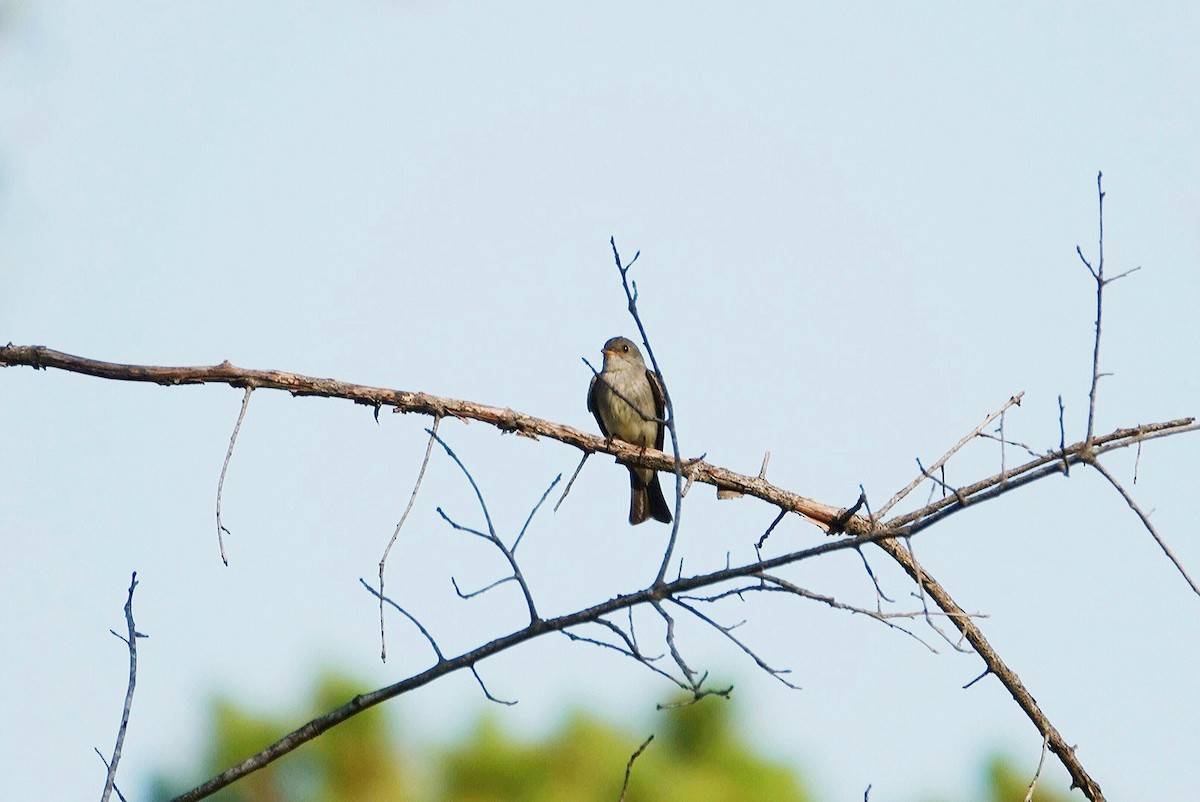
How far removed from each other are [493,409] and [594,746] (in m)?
10.7

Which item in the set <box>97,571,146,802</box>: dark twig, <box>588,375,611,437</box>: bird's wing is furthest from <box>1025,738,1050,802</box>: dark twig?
<box>588,375,611,437</box>: bird's wing

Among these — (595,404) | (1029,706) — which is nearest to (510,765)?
(595,404)

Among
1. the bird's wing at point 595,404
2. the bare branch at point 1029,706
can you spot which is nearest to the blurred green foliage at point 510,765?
the bird's wing at point 595,404

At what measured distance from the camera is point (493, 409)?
17.3ft

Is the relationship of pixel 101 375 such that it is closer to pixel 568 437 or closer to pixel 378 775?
pixel 568 437

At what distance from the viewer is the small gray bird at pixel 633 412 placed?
870 centimetres

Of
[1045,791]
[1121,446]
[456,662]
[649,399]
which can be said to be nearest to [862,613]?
[1121,446]

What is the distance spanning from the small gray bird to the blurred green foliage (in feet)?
21.1

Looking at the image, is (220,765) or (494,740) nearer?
(220,765)

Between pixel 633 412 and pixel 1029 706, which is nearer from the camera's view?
pixel 1029 706

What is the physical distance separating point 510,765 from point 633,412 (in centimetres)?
769

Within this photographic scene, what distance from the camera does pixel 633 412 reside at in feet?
29.2

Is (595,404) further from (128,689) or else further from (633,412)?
(128,689)

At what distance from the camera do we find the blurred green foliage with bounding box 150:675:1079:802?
14.7 meters
